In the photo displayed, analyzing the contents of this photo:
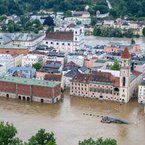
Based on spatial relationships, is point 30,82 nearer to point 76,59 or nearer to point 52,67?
point 52,67

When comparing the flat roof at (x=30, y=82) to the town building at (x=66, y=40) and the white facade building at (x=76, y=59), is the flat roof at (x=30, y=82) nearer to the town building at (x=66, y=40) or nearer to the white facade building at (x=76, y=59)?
the white facade building at (x=76, y=59)

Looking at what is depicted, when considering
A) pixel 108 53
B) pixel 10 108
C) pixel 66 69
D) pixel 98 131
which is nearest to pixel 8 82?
pixel 10 108

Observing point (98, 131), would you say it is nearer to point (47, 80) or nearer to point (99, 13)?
point (47, 80)

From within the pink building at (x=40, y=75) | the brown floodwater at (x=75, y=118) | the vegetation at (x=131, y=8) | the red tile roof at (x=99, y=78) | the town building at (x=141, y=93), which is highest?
the vegetation at (x=131, y=8)

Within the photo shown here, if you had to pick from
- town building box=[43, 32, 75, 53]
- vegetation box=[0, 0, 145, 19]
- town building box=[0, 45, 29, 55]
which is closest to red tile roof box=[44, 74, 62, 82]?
town building box=[0, 45, 29, 55]

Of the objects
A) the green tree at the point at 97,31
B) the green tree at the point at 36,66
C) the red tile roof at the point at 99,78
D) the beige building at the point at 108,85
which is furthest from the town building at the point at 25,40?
the beige building at the point at 108,85

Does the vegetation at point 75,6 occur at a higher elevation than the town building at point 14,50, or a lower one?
higher

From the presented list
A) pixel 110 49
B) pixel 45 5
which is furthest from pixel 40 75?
pixel 45 5

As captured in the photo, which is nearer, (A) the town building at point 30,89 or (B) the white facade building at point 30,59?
(A) the town building at point 30,89
